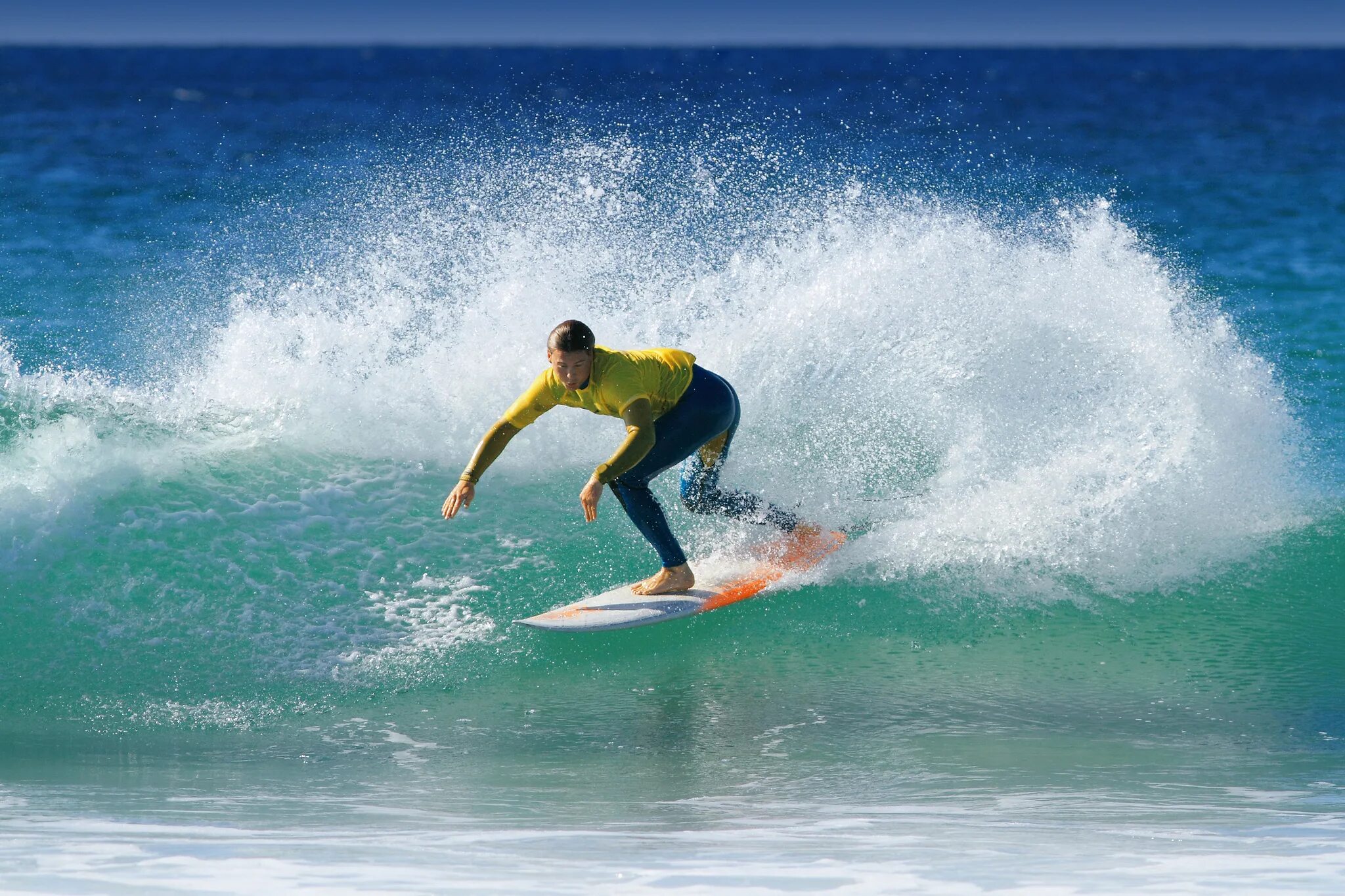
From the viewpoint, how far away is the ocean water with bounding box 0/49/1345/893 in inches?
161

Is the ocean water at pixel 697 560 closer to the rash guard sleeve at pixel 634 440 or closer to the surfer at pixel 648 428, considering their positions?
the surfer at pixel 648 428

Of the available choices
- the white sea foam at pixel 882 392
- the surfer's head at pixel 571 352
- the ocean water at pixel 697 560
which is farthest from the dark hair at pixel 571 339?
the white sea foam at pixel 882 392

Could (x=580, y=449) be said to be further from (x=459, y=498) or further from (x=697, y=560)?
(x=459, y=498)

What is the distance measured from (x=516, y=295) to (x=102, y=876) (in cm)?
609

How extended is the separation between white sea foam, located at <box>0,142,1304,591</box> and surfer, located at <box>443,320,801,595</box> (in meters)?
0.90

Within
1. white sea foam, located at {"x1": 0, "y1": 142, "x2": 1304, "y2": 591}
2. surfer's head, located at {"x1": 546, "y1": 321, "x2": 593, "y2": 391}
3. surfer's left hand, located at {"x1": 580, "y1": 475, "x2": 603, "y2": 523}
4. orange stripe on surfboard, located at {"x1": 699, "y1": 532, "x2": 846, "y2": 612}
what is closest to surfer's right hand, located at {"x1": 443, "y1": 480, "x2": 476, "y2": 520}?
surfer's left hand, located at {"x1": 580, "y1": 475, "x2": 603, "y2": 523}

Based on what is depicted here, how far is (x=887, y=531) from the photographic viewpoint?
6.91m

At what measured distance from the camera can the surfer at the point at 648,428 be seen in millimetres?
5383

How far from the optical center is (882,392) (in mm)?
8055

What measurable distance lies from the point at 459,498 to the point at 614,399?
2.43 ft

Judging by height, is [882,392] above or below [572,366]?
above

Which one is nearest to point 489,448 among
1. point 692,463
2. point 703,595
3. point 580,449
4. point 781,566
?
point 692,463

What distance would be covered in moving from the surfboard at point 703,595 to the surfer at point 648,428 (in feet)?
0.31

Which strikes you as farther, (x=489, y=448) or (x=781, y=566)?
(x=781, y=566)
